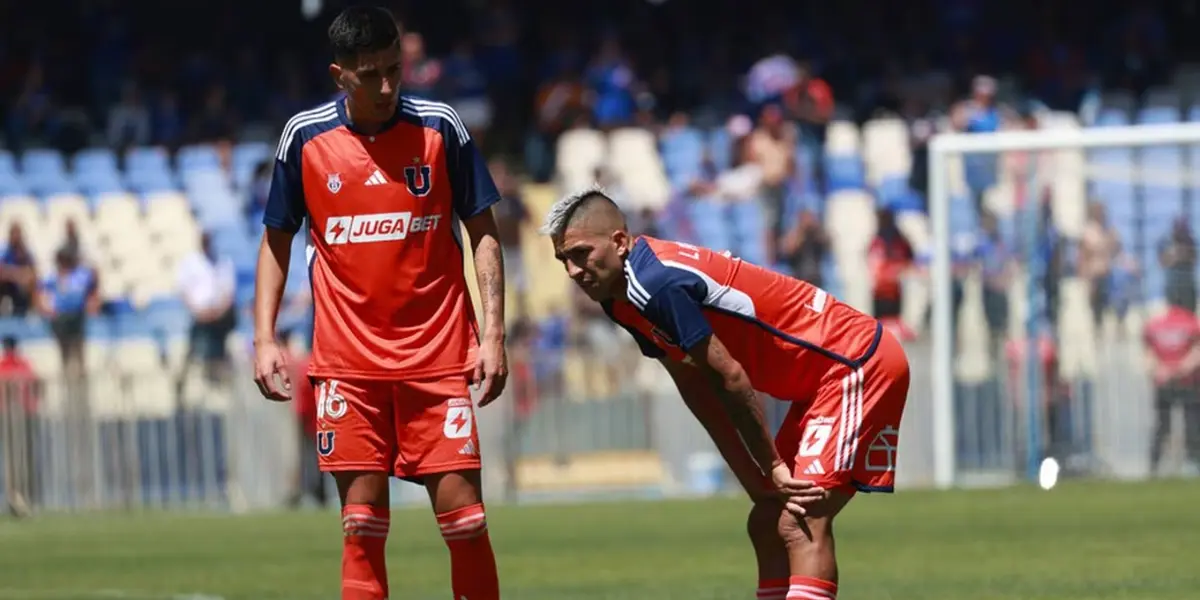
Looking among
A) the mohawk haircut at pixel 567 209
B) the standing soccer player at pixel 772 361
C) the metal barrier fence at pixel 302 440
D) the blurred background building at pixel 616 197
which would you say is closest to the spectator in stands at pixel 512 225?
the blurred background building at pixel 616 197

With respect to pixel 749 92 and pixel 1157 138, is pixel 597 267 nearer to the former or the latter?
pixel 1157 138

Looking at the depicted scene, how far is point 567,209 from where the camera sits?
7699 millimetres

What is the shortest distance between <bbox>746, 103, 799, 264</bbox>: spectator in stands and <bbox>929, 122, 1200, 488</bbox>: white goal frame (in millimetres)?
2895

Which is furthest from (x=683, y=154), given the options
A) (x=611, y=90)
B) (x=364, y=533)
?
(x=364, y=533)

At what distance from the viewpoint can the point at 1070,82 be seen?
2495 cm

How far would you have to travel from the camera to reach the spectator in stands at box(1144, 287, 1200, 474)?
19.5 m

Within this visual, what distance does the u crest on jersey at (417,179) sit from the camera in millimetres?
8039

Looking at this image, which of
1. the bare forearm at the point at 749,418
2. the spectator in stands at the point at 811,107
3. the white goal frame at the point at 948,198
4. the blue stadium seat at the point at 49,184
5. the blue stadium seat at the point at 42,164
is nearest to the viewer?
the bare forearm at the point at 749,418

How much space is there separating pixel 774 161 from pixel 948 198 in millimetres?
3556

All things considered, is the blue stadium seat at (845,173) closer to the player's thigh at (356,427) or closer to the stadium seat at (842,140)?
the stadium seat at (842,140)

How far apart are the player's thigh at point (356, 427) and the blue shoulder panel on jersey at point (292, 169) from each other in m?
0.66

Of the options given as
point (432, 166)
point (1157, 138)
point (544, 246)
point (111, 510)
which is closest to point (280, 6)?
point (544, 246)

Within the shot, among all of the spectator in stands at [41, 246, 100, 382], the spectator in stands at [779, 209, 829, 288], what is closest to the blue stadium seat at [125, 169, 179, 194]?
the spectator in stands at [41, 246, 100, 382]

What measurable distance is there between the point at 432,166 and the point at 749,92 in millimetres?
18023
